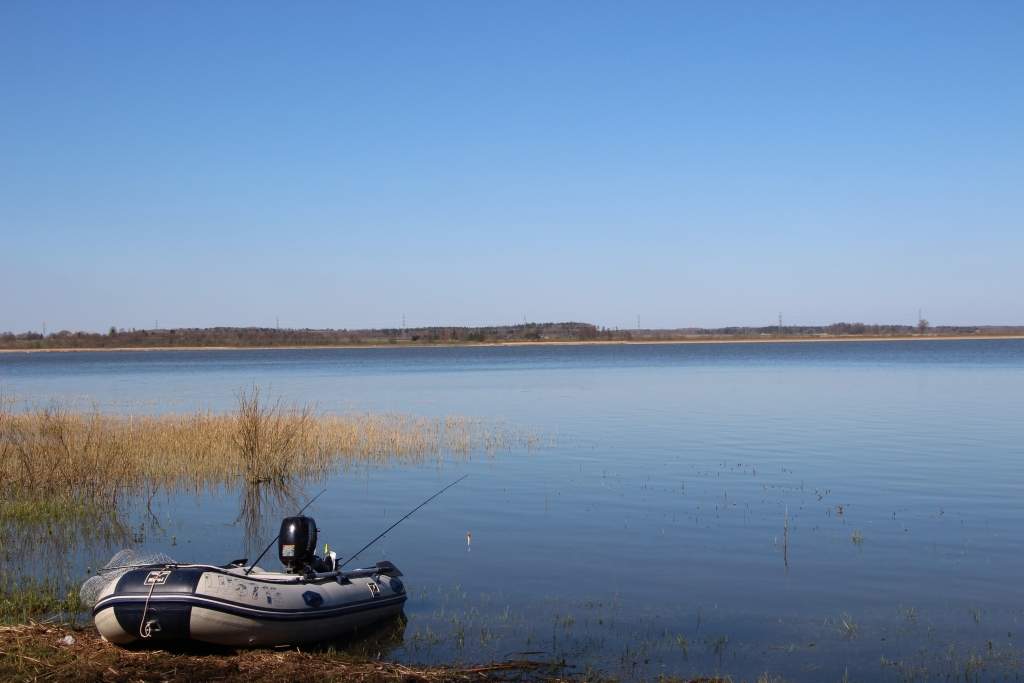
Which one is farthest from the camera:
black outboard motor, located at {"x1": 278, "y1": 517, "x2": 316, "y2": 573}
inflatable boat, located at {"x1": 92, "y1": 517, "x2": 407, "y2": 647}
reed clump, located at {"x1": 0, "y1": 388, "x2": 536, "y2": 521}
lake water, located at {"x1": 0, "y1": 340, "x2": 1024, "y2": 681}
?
reed clump, located at {"x1": 0, "y1": 388, "x2": 536, "y2": 521}

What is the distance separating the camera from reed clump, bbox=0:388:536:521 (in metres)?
16.4

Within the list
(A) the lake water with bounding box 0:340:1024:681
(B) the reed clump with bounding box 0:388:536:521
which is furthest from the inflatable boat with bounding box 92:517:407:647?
(B) the reed clump with bounding box 0:388:536:521

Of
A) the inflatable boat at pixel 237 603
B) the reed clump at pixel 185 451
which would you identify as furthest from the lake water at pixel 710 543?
the reed clump at pixel 185 451

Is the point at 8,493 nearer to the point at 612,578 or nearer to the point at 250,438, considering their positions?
the point at 250,438

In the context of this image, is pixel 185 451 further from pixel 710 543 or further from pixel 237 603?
pixel 237 603

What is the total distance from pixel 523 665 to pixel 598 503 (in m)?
8.08

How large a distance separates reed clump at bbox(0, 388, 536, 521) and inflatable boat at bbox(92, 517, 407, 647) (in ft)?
23.4

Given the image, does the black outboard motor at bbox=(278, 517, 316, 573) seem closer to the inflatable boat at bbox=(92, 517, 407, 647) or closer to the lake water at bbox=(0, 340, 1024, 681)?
the inflatable boat at bbox=(92, 517, 407, 647)

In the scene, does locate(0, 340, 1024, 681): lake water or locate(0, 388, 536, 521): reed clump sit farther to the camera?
locate(0, 388, 536, 521): reed clump

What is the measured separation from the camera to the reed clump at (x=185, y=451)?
16.4 m

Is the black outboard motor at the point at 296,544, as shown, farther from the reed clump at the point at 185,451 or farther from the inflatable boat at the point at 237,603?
the reed clump at the point at 185,451

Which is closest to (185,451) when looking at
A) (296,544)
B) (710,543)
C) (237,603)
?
(710,543)

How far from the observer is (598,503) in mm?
16656

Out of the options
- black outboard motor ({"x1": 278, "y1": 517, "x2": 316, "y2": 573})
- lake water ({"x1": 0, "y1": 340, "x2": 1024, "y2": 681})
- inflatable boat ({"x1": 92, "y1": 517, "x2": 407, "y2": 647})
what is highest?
black outboard motor ({"x1": 278, "y1": 517, "x2": 316, "y2": 573})
